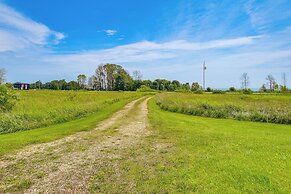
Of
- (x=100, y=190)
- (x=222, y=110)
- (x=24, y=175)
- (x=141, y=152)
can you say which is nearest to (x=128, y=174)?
(x=100, y=190)

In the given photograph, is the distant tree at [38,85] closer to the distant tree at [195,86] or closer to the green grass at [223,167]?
the distant tree at [195,86]

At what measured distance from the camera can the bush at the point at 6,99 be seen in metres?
19.1

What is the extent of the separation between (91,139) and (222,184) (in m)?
6.79

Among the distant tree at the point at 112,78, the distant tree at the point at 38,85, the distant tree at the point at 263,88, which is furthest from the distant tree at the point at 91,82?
the distant tree at the point at 263,88

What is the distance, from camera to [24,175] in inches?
239

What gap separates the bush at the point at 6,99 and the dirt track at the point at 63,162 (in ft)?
38.4

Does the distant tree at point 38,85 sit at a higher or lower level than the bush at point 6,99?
higher

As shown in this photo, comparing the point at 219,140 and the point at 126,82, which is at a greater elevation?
the point at 126,82

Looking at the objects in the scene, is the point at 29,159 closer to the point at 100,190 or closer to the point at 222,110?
the point at 100,190

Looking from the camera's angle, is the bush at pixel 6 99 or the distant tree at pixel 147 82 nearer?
the bush at pixel 6 99

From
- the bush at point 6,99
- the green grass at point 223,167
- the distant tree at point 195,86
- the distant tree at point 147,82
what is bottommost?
the green grass at point 223,167

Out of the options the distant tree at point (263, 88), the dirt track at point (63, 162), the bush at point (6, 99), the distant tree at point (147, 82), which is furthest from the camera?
the distant tree at point (147, 82)

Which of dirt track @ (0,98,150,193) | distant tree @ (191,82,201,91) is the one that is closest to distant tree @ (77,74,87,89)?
distant tree @ (191,82,201,91)

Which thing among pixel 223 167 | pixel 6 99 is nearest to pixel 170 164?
pixel 223 167
